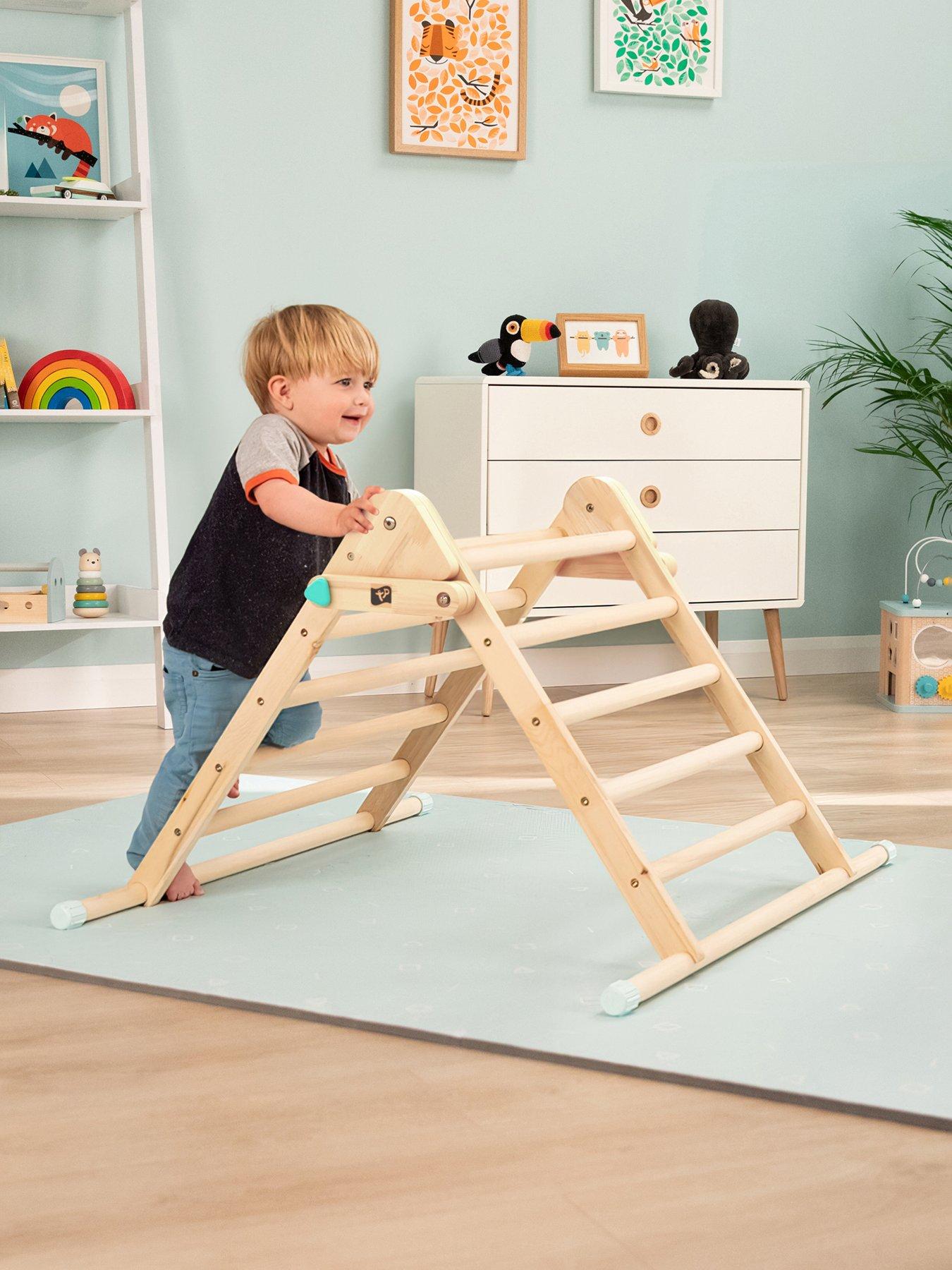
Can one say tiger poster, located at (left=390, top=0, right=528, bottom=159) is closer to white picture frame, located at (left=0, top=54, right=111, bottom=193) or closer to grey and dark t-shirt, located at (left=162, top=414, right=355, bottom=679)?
white picture frame, located at (left=0, top=54, right=111, bottom=193)

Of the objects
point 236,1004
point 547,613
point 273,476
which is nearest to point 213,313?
point 547,613

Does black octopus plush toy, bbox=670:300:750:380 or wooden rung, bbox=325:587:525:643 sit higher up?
black octopus plush toy, bbox=670:300:750:380

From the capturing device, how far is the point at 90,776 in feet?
7.76

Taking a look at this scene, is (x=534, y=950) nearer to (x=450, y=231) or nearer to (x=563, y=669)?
(x=563, y=669)

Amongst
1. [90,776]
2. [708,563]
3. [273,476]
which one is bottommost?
[90,776]

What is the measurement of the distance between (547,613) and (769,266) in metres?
1.18

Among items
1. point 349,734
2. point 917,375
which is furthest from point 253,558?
point 917,375

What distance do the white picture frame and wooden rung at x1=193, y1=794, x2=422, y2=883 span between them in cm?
163

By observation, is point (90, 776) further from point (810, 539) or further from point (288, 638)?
point (810, 539)

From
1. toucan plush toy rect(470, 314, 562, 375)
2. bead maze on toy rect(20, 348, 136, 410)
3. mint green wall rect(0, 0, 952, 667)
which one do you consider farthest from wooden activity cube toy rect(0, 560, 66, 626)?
toucan plush toy rect(470, 314, 562, 375)

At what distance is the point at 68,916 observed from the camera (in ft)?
5.08

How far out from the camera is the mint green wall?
3002 millimetres

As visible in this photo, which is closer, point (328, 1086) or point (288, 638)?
point (328, 1086)

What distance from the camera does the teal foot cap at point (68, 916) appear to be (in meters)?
1.55
